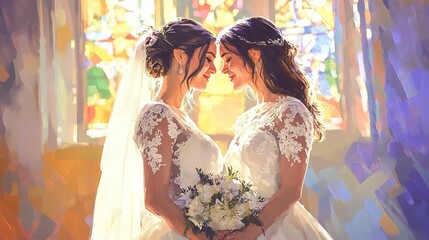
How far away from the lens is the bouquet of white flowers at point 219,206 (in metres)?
2.35

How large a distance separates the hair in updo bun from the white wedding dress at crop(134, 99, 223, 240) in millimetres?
162

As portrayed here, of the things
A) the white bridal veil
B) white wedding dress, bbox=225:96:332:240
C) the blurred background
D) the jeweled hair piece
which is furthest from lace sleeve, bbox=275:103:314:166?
the blurred background

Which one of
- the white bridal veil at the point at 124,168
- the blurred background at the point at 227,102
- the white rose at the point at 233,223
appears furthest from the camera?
the blurred background at the point at 227,102

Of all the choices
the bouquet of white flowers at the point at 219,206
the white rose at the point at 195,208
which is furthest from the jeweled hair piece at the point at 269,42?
the white rose at the point at 195,208

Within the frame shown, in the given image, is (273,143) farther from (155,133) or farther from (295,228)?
(155,133)

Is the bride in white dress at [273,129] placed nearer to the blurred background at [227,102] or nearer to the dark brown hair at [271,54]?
the dark brown hair at [271,54]

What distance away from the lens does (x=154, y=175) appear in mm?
2518

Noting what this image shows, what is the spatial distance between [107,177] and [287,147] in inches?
29.5

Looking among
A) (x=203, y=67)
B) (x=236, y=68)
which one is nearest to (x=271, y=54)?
(x=236, y=68)

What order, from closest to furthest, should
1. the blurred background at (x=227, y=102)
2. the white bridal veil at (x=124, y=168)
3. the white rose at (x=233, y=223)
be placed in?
1. the white rose at (x=233, y=223)
2. the white bridal veil at (x=124, y=168)
3. the blurred background at (x=227, y=102)

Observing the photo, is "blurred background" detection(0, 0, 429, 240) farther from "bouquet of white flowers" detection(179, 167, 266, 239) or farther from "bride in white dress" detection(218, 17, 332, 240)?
"bouquet of white flowers" detection(179, 167, 266, 239)

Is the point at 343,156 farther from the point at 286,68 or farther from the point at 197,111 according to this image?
the point at 286,68

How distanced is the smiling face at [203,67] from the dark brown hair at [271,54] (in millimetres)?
80

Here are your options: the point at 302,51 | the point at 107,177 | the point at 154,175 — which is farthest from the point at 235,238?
the point at 302,51
